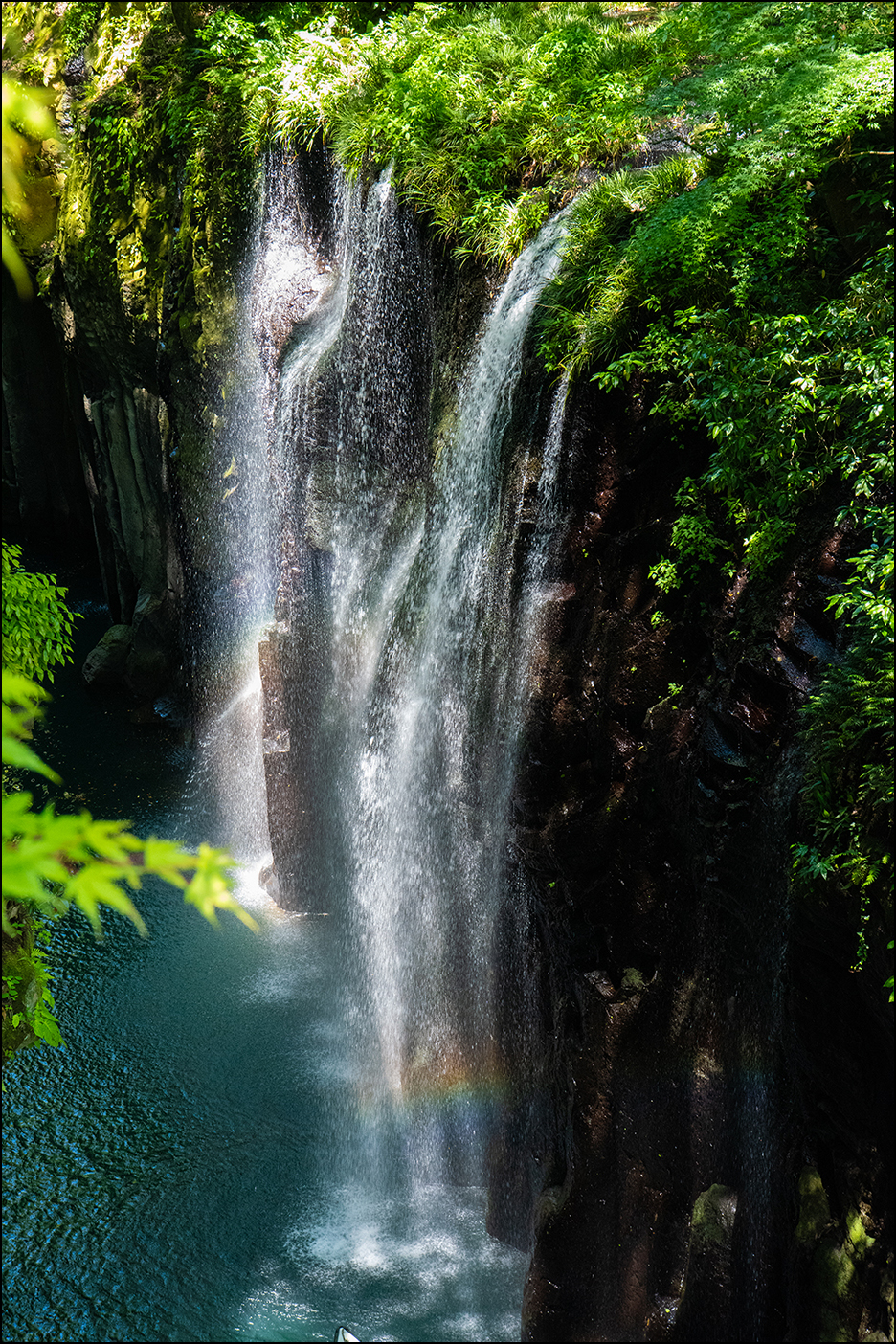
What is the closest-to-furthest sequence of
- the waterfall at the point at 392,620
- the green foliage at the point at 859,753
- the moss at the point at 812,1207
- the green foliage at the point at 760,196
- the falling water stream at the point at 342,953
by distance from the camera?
the green foliage at the point at 859,753 → the moss at the point at 812,1207 → the green foliage at the point at 760,196 → the falling water stream at the point at 342,953 → the waterfall at the point at 392,620

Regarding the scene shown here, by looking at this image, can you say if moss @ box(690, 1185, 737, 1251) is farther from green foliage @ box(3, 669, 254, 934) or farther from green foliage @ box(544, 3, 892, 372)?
green foliage @ box(544, 3, 892, 372)

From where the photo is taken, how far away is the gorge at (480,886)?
617cm

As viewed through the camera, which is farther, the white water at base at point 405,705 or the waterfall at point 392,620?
the waterfall at point 392,620

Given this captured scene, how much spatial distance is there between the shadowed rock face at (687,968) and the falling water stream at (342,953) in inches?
24.0

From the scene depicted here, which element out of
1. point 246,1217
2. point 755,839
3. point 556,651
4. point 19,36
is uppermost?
point 19,36

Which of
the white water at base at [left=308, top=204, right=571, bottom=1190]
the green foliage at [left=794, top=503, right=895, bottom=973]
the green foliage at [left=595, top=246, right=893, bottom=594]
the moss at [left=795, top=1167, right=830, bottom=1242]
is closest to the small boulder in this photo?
the white water at base at [left=308, top=204, right=571, bottom=1190]

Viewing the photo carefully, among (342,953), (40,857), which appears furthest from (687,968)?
(342,953)

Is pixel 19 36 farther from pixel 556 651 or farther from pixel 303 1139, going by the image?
pixel 303 1139

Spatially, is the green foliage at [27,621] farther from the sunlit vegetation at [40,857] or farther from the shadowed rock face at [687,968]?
the shadowed rock face at [687,968]

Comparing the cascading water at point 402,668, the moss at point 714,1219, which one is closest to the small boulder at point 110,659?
the cascading water at point 402,668

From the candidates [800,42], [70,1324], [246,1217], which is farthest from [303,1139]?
[800,42]

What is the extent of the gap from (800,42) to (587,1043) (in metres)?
7.98

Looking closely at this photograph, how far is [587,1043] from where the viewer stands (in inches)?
285

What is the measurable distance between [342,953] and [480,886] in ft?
10.7
